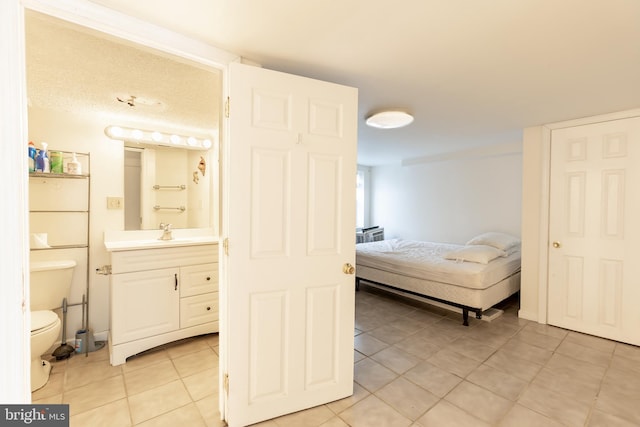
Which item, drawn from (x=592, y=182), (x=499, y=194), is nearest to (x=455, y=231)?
(x=499, y=194)

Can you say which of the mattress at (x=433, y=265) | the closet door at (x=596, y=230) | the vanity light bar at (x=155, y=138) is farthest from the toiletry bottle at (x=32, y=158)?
the closet door at (x=596, y=230)

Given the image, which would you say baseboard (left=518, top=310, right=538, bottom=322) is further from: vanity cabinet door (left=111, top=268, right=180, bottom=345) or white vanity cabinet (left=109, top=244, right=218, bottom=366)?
vanity cabinet door (left=111, top=268, right=180, bottom=345)

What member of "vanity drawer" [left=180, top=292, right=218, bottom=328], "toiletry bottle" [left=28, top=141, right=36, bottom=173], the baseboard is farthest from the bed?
"toiletry bottle" [left=28, top=141, right=36, bottom=173]

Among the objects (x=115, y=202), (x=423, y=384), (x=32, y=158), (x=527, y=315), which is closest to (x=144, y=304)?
(x=115, y=202)

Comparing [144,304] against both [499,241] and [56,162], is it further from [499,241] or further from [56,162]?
[499,241]

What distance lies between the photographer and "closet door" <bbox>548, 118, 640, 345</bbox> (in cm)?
257

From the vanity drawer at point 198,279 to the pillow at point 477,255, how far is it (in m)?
2.85

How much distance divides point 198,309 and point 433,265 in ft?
8.65

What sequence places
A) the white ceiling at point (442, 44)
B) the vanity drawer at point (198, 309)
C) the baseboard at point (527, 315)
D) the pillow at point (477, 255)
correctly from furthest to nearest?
the pillow at point (477, 255), the baseboard at point (527, 315), the vanity drawer at point (198, 309), the white ceiling at point (442, 44)

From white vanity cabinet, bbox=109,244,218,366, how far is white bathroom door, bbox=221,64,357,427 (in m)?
1.14

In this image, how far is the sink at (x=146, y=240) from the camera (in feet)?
7.73

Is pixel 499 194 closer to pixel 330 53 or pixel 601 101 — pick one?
pixel 601 101

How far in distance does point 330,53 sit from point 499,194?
4.15 meters

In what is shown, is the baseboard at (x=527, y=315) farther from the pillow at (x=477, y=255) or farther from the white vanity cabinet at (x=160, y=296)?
the white vanity cabinet at (x=160, y=296)
